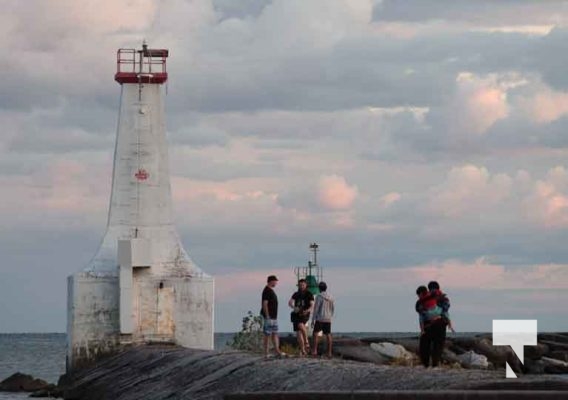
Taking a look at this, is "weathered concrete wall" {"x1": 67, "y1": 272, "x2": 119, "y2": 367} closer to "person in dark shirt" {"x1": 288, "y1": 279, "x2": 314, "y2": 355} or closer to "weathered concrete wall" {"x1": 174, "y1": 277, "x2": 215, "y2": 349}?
"weathered concrete wall" {"x1": 174, "y1": 277, "x2": 215, "y2": 349}

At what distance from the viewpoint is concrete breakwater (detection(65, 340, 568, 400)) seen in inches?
746

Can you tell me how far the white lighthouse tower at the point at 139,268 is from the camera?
39438mm

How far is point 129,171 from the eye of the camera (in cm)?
4031

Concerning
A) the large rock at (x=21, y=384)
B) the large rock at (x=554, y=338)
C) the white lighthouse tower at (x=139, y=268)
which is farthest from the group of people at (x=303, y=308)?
the large rock at (x=554, y=338)

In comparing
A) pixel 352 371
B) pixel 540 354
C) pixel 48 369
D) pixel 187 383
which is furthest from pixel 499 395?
pixel 48 369

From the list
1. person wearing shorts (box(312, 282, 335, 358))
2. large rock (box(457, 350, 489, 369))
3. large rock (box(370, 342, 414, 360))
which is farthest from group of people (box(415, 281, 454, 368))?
large rock (box(457, 350, 489, 369))

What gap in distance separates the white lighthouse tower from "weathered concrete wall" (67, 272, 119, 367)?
0.03 metres

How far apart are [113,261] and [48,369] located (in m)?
36.1

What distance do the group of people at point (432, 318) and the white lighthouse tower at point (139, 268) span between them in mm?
16439

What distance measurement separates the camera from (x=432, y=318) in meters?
23.3

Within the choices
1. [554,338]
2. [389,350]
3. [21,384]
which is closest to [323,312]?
[389,350]

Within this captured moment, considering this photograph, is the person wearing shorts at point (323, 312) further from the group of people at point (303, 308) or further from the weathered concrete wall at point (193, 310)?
the weathered concrete wall at point (193, 310)

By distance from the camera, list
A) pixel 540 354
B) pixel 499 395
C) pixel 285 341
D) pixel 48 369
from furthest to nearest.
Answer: pixel 48 369, pixel 540 354, pixel 285 341, pixel 499 395

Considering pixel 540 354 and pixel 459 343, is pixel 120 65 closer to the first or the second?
pixel 459 343
